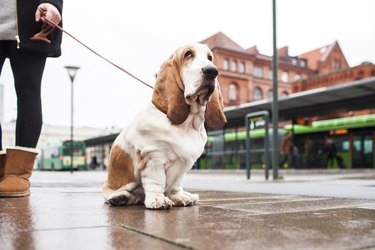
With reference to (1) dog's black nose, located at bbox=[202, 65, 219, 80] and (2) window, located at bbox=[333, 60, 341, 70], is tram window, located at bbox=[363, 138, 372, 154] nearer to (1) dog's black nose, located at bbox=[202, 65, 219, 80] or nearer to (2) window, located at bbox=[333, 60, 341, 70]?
(1) dog's black nose, located at bbox=[202, 65, 219, 80]

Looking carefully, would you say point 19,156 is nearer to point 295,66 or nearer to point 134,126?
point 134,126

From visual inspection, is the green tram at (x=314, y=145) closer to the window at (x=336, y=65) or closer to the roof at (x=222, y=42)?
the roof at (x=222, y=42)

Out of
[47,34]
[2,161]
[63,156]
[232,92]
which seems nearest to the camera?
[47,34]

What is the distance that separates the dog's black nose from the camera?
2.64 metres

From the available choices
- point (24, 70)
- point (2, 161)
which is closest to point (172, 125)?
point (24, 70)

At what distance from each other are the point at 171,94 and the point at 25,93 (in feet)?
5.10

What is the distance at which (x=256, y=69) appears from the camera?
5981cm

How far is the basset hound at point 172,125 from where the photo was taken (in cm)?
274

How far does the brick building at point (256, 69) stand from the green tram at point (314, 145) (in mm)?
25811

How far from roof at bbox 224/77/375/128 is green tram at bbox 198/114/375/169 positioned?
1.11m

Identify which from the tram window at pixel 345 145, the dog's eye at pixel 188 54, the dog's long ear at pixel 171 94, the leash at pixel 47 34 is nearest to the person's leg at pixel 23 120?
the leash at pixel 47 34

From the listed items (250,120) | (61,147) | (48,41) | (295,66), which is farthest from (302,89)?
(48,41)

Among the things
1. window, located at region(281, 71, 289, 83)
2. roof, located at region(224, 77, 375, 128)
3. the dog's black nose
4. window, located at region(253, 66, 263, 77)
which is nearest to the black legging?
the dog's black nose

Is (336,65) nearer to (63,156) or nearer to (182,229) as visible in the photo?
(63,156)
